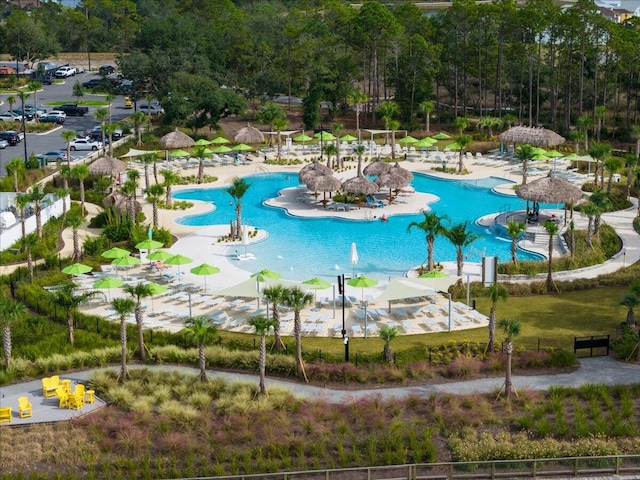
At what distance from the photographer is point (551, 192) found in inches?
1977

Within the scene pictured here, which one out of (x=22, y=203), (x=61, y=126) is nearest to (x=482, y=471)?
(x=22, y=203)

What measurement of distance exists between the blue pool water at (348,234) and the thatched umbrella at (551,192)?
10.00ft

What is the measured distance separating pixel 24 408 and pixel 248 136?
4573 cm

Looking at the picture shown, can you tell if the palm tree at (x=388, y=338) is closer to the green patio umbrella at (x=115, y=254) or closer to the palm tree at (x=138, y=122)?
the green patio umbrella at (x=115, y=254)

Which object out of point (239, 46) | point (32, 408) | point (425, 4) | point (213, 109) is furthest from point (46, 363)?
point (425, 4)

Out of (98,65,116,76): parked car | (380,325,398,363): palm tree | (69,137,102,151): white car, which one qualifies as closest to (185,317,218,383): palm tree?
(380,325,398,363): palm tree

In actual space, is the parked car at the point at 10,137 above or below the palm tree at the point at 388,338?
above

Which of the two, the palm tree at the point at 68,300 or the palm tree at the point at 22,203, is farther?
the palm tree at the point at 22,203

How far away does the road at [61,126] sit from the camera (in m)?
72.2

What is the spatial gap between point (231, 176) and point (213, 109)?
1383 cm

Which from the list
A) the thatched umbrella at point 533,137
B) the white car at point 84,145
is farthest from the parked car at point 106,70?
the thatched umbrella at point 533,137

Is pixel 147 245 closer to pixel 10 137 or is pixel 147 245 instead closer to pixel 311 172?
pixel 311 172

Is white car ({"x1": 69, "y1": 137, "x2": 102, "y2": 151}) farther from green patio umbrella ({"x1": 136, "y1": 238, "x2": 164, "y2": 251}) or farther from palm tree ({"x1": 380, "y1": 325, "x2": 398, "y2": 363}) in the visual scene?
palm tree ({"x1": 380, "y1": 325, "x2": 398, "y2": 363})

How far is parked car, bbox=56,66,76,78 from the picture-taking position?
11281 centimetres
